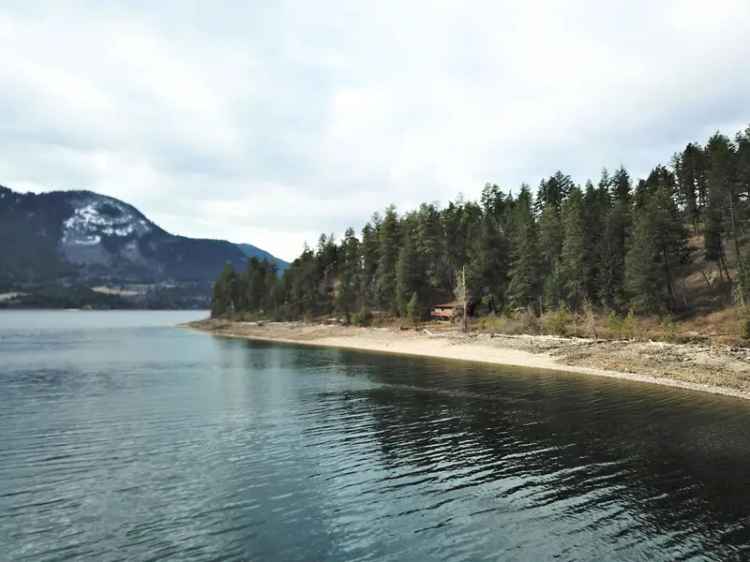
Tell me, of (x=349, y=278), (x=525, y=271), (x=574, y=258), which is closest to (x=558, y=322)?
(x=574, y=258)

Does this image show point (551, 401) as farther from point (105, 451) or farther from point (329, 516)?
point (105, 451)

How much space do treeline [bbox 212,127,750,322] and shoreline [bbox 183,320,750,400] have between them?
550 inches

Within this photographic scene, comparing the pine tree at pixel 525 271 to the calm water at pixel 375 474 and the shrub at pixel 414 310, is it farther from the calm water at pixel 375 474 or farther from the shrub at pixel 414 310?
the calm water at pixel 375 474

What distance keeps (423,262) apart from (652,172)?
63698 millimetres

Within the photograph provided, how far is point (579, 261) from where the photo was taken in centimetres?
8075

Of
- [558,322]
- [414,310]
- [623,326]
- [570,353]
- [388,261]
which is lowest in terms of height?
[570,353]

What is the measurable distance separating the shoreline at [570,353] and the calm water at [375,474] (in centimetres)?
446

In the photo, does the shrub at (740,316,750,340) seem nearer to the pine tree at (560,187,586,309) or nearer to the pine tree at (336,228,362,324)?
the pine tree at (560,187,586,309)

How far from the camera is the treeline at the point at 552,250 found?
74.1 metres

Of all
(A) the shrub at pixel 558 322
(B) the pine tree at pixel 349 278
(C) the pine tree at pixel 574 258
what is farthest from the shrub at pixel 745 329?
(B) the pine tree at pixel 349 278

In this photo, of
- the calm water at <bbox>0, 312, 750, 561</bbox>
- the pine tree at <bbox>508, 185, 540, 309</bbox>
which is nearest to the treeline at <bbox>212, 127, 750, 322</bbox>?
the pine tree at <bbox>508, 185, 540, 309</bbox>

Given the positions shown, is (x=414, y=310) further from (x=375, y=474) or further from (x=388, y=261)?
(x=375, y=474)

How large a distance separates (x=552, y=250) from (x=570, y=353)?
3513 centimetres

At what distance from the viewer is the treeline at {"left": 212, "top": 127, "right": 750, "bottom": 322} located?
7406 cm
